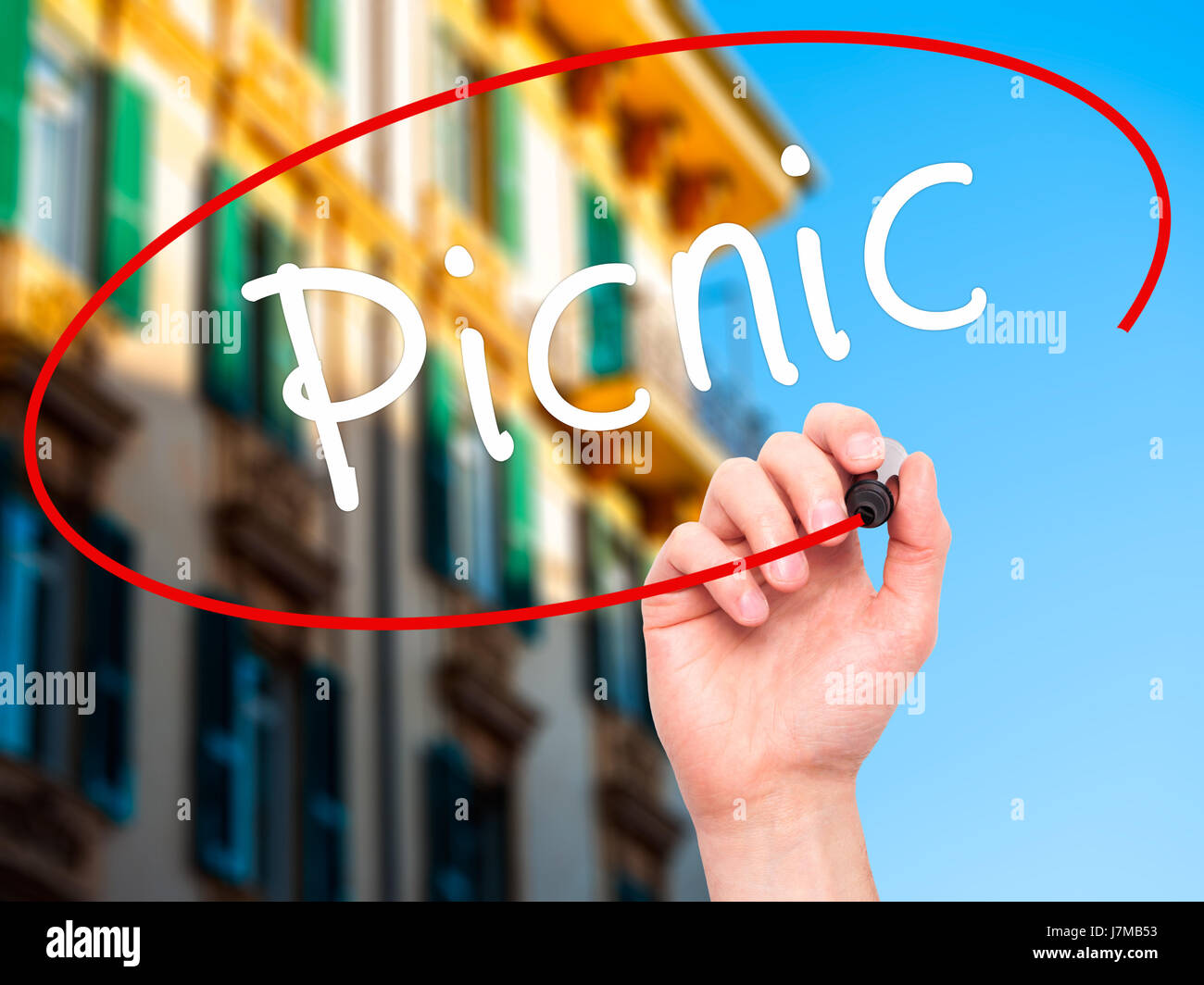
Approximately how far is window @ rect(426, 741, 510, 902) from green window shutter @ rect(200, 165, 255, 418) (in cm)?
271

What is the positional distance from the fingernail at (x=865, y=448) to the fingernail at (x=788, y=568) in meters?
0.16

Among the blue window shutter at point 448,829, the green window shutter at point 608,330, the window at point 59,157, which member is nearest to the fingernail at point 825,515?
the window at point 59,157

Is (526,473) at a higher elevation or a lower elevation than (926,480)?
higher

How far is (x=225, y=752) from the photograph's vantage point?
11.0 metres

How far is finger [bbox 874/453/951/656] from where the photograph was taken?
2.89 meters

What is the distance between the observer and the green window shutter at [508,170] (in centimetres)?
1619

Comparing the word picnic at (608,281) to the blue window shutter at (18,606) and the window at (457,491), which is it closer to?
the blue window shutter at (18,606)

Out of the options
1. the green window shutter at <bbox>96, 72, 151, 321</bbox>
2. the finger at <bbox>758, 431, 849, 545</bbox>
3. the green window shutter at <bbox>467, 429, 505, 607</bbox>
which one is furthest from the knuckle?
the green window shutter at <bbox>467, 429, 505, 607</bbox>

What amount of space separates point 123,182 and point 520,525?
4.84 metres

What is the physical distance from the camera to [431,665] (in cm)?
1362

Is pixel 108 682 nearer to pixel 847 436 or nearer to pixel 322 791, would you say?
pixel 322 791

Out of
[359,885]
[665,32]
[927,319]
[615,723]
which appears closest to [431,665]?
[359,885]
